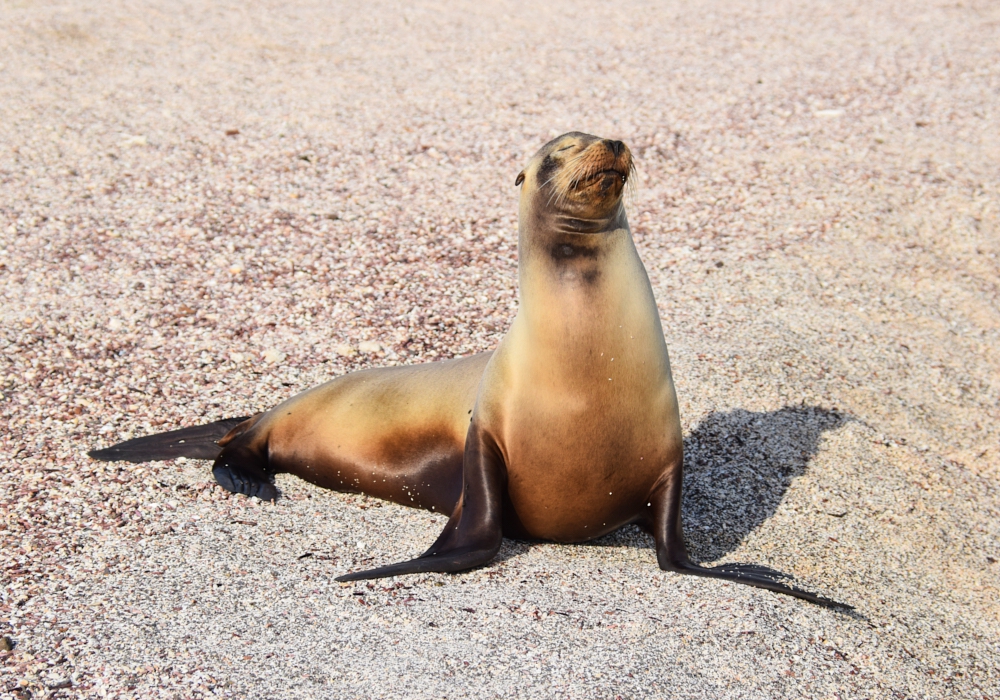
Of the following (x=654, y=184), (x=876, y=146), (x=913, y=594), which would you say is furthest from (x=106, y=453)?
(x=876, y=146)

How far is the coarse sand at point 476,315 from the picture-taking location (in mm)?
3090

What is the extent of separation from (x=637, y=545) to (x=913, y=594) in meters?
0.97

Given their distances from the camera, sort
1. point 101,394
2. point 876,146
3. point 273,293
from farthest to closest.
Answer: point 876,146 → point 273,293 → point 101,394

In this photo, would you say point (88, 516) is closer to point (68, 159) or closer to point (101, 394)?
point (101, 394)

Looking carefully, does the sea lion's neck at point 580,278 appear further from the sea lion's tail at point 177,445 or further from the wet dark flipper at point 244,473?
the sea lion's tail at point 177,445

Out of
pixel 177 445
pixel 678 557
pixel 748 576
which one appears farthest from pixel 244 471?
pixel 748 576

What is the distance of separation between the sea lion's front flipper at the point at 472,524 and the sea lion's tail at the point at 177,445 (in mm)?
1294

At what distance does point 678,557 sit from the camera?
354 cm

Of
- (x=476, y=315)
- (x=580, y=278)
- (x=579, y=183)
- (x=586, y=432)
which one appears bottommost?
(x=476, y=315)

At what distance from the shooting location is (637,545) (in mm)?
3875

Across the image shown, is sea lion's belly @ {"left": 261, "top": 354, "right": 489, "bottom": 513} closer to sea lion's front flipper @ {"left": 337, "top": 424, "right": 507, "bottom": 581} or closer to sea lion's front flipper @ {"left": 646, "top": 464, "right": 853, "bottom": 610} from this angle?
sea lion's front flipper @ {"left": 337, "top": 424, "right": 507, "bottom": 581}

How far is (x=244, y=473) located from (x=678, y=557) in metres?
1.79

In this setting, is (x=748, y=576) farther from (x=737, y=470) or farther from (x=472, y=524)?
(x=737, y=470)

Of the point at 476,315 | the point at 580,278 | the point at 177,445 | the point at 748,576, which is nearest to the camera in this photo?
the point at 748,576
